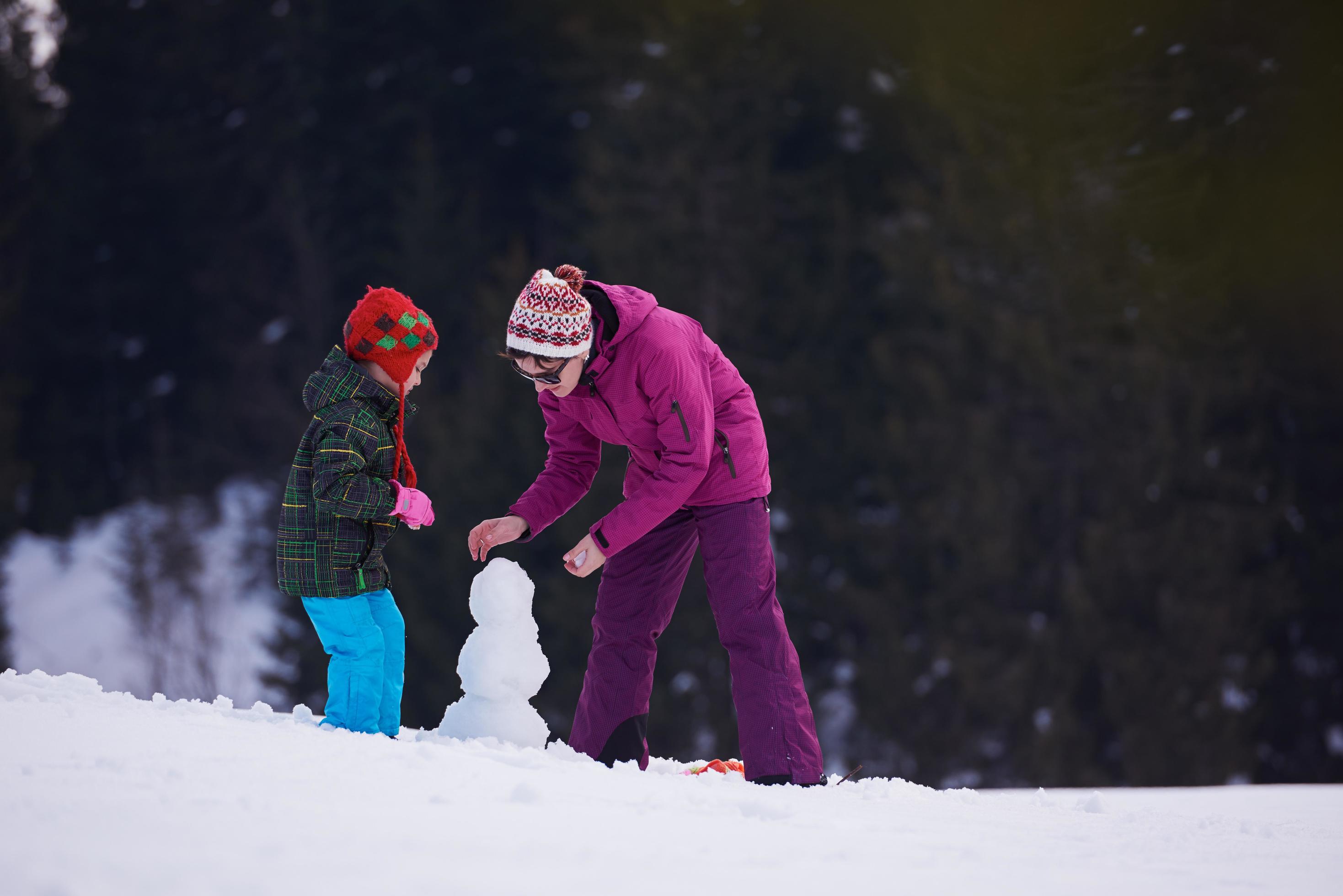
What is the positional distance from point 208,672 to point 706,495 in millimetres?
13011

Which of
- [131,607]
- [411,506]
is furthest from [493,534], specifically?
[131,607]

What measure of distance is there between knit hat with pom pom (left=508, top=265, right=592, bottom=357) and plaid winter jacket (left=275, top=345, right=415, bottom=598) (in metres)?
0.46

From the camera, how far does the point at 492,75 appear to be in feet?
68.1

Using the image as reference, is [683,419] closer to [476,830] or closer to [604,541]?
[604,541]

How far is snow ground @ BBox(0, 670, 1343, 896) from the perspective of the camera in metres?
2.45

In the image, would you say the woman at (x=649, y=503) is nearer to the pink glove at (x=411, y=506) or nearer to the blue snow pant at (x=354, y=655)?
the pink glove at (x=411, y=506)

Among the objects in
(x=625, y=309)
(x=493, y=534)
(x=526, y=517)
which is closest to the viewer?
(x=625, y=309)

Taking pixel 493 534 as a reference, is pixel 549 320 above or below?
above

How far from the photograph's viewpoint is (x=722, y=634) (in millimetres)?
4121

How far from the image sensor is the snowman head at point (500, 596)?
395cm

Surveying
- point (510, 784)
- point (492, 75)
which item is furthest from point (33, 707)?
point (492, 75)

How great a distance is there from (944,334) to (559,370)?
11733 mm

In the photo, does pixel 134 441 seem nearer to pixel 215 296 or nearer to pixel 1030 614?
pixel 215 296

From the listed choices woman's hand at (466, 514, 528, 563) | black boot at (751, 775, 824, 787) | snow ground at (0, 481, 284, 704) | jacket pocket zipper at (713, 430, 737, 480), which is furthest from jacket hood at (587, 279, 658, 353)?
snow ground at (0, 481, 284, 704)
